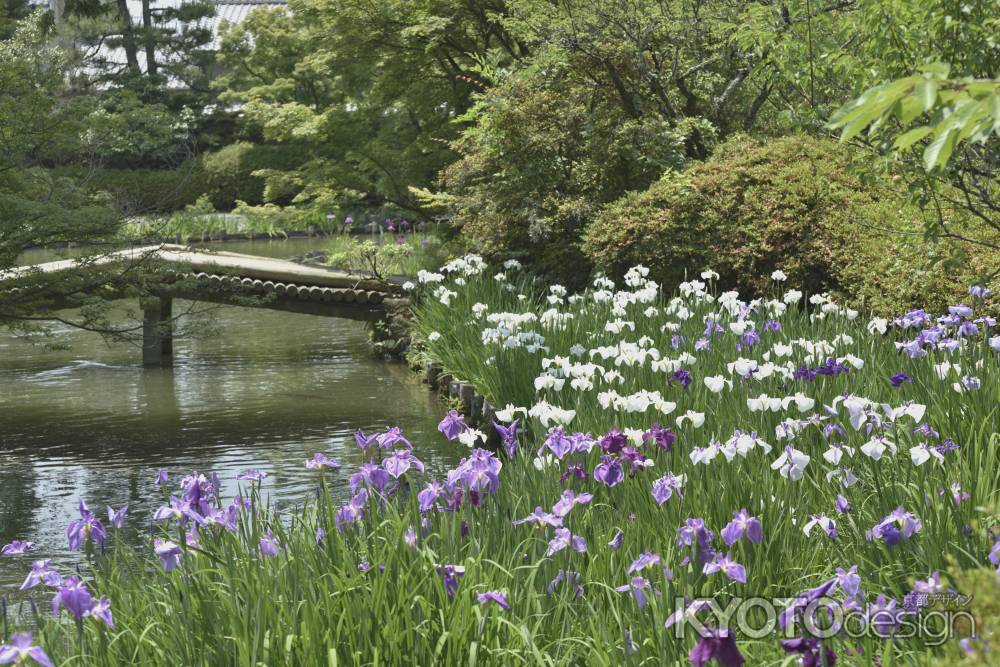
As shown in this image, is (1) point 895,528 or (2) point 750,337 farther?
(2) point 750,337

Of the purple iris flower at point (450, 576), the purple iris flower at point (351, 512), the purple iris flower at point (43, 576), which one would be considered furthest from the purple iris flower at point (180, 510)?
the purple iris flower at point (450, 576)

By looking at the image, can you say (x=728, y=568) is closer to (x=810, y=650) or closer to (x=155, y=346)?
(x=810, y=650)

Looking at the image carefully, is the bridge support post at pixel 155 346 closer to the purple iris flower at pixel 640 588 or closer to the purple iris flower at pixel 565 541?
the purple iris flower at pixel 565 541

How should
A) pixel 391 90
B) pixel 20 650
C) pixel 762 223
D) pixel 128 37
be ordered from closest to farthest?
pixel 20 650 → pixel 762 223 → pixel 391 90 → pixel 128 37

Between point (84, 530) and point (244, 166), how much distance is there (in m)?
32.1

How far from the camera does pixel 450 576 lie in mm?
2986

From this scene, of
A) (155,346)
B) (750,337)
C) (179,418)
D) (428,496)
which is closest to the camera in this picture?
(428,496)

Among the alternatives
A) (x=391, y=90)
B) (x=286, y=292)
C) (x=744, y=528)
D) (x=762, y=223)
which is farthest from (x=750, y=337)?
(x=391, y=90)

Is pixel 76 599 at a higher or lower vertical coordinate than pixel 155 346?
higher

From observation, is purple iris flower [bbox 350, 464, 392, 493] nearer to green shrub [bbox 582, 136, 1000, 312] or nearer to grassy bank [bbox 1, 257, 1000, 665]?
grassy bank [bbox 1, 257, 1000, 665]

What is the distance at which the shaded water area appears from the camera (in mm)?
6895

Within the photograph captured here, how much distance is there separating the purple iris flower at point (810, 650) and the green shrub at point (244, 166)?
32.9m

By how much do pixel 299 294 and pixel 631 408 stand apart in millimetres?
9098

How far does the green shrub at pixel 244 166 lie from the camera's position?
111ft
